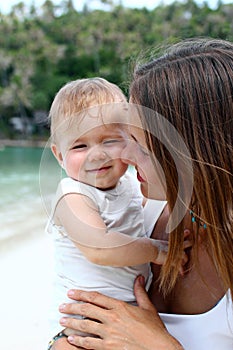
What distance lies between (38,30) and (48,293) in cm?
3164

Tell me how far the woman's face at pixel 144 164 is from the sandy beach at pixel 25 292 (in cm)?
160

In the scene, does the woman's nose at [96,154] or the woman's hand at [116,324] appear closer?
the woman's hand at [116,324]

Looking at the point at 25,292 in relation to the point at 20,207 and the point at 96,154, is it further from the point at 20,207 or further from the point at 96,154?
the point at 20,207

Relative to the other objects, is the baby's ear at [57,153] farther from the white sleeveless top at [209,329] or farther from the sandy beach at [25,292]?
the sandy beach at [25,292]

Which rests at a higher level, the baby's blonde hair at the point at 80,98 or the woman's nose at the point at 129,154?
the baby's blonde hair at the point at 80,98

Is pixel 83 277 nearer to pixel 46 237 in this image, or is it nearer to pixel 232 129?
pixel 232 129

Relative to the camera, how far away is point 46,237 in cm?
514

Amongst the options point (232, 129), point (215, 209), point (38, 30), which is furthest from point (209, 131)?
point (38, 30)

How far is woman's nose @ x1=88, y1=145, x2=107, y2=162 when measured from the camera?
1.15m

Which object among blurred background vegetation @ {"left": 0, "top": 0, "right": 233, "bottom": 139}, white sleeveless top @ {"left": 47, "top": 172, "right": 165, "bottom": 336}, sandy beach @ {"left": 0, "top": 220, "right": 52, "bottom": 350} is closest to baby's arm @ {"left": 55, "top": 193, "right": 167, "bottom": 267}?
white sleeveless top @ {"left": 47, "top": 172, "right": 165, "bottom": 336}

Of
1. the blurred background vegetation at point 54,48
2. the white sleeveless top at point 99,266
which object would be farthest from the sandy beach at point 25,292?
the blurred background vegetation at point 54,48

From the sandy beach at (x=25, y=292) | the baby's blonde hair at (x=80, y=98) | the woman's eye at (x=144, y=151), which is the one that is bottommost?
the sandy beach at (x=25, y=292)

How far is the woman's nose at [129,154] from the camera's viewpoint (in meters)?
1.09

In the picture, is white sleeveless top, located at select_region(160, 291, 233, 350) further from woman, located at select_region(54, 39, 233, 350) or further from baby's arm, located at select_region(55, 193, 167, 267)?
baby's arm, located at select_region(55, 193, 167, 267)
